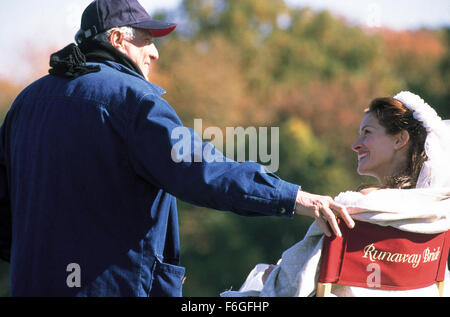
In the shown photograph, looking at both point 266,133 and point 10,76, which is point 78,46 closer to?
point 10,76

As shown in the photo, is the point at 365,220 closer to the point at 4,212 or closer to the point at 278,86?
the point at 4,212

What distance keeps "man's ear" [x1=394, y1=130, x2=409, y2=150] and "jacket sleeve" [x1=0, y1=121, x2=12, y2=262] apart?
1.93 meters

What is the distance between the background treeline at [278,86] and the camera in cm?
1958

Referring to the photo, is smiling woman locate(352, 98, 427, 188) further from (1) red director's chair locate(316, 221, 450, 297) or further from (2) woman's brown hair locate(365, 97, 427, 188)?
(1) red director's chair locate(316, 221, 450, 297)

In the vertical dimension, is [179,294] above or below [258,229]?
above

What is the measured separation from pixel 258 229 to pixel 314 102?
35.9 ft

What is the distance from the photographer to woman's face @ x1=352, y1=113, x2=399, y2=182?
10.5ft

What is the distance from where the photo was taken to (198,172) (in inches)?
92.4

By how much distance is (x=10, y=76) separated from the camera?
15250mm

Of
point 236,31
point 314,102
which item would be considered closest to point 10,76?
point 314,102

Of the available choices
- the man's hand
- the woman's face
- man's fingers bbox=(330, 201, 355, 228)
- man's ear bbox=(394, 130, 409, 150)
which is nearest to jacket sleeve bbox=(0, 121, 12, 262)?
the man's hand

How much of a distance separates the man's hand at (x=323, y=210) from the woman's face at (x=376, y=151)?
32.0 inches

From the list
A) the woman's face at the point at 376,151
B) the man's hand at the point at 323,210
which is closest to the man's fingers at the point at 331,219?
the man's hand at the point at 323,210

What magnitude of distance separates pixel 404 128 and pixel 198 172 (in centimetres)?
136
